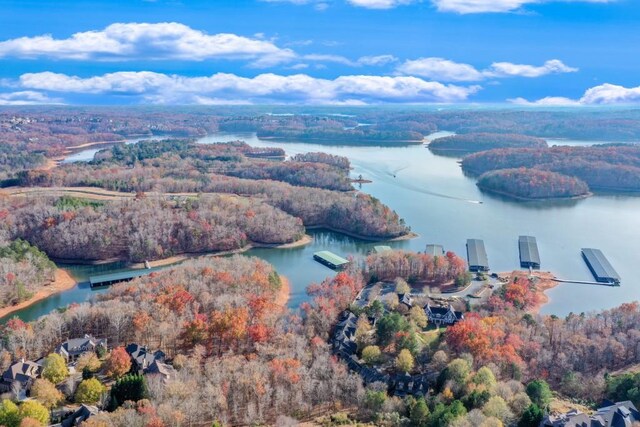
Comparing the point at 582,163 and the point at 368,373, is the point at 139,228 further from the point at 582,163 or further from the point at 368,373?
the point at 582,163

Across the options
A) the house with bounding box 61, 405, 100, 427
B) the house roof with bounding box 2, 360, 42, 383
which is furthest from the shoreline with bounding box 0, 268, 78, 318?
the house with bounding box 61, 405, 100, 427

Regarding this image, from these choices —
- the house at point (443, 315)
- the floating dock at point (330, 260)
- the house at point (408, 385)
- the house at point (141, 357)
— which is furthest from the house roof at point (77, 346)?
the floating dock at point (330, 260)

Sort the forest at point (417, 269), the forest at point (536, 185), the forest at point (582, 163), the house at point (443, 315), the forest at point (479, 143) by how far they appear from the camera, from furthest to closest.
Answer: the forest at point (479, 143), the forest at point (582, 163), the forest at point (536, 185), the forest at point (417, 269), the house at point (443, 315)

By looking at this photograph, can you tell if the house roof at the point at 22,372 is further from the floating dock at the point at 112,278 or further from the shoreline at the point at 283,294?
the floating dock at the point at 112,278

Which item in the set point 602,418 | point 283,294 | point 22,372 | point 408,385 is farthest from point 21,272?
point 602,418

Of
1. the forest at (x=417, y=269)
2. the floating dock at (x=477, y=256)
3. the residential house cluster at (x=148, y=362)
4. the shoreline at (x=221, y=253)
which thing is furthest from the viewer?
the shoreline at (x=221, y=253)

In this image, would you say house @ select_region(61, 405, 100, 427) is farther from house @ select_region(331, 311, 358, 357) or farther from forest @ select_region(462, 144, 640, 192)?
forest @ select_region(462, 144, 640, 192)
